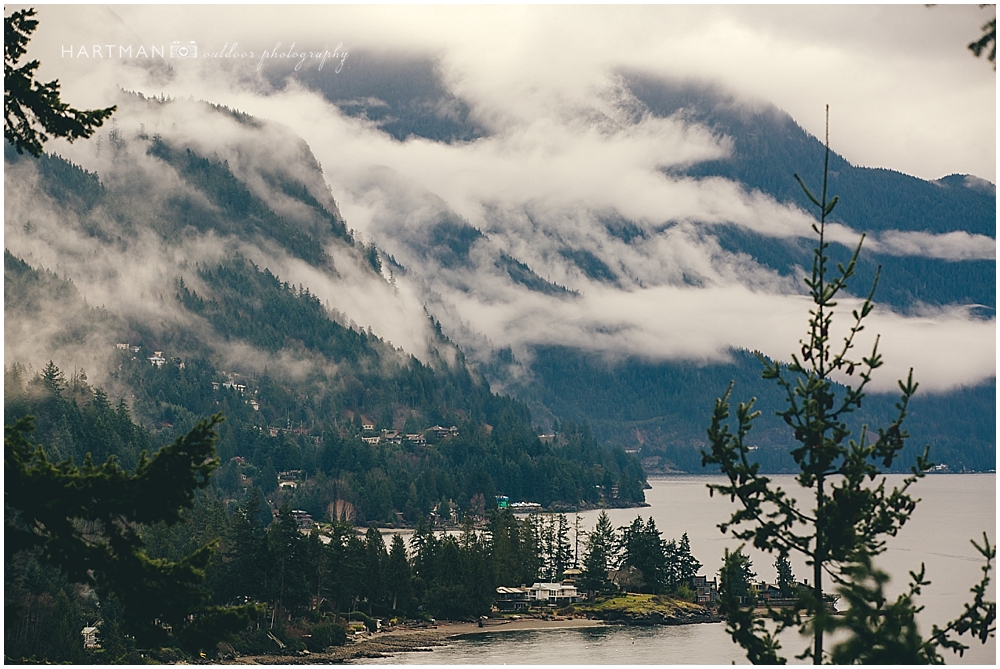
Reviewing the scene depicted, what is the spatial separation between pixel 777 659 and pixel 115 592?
26.5ft

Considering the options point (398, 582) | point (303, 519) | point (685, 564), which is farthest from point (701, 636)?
point (303, 519)

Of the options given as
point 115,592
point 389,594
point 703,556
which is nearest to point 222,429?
point 703,556

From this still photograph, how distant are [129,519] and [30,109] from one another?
5072 mm

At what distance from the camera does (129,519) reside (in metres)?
13.6

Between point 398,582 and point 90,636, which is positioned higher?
point 398,582

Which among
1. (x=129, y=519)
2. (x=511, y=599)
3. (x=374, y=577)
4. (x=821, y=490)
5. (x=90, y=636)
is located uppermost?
(x=821, y=490)

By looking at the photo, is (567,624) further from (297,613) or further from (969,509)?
(969,509)

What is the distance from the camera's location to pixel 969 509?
548 feet

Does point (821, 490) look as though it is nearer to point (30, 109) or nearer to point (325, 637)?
point (30, 109)

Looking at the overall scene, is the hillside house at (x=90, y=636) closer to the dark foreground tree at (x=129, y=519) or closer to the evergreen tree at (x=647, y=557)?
the evergreen tree at (x=647, y=557)

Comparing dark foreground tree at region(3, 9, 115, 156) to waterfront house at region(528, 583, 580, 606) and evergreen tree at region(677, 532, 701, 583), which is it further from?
evergreen tree at region(677, 532, 701, 583)

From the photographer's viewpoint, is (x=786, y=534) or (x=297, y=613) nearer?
(x=786, y=534)

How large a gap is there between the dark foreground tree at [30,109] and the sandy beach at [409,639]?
4694 centimetres

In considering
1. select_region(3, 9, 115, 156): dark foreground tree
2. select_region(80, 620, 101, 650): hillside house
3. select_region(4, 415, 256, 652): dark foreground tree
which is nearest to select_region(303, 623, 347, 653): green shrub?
select_region(80, 620, 101, 650): hillside house
